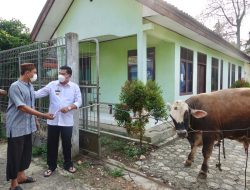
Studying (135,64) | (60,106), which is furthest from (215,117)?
(135,64)

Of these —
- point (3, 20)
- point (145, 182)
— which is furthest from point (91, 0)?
point (145, 182)

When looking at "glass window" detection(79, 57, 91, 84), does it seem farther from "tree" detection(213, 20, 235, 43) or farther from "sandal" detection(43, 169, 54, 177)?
"tree" detection(213, 20, 235, 43)

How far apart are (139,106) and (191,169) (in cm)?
166

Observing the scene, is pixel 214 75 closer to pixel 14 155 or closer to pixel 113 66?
pixel 113 66

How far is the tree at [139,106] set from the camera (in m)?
5.42

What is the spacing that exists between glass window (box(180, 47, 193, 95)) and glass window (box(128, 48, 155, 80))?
106 centimetres

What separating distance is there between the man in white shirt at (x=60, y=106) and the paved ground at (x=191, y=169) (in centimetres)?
162

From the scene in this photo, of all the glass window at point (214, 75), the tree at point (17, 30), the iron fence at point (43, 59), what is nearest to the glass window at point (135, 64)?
the iron fence at point (43, 59)

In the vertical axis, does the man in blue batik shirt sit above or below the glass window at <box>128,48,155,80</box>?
below

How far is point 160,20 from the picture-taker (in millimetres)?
7250

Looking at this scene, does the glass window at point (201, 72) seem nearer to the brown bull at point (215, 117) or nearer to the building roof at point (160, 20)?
the building roof at point (160, 20)

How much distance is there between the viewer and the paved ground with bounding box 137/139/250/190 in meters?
4.09

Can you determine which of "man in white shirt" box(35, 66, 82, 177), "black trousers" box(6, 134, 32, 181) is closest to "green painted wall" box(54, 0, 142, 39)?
"man in white shirt" box(35, 66, 82, 177)

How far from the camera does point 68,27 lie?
9555mm
